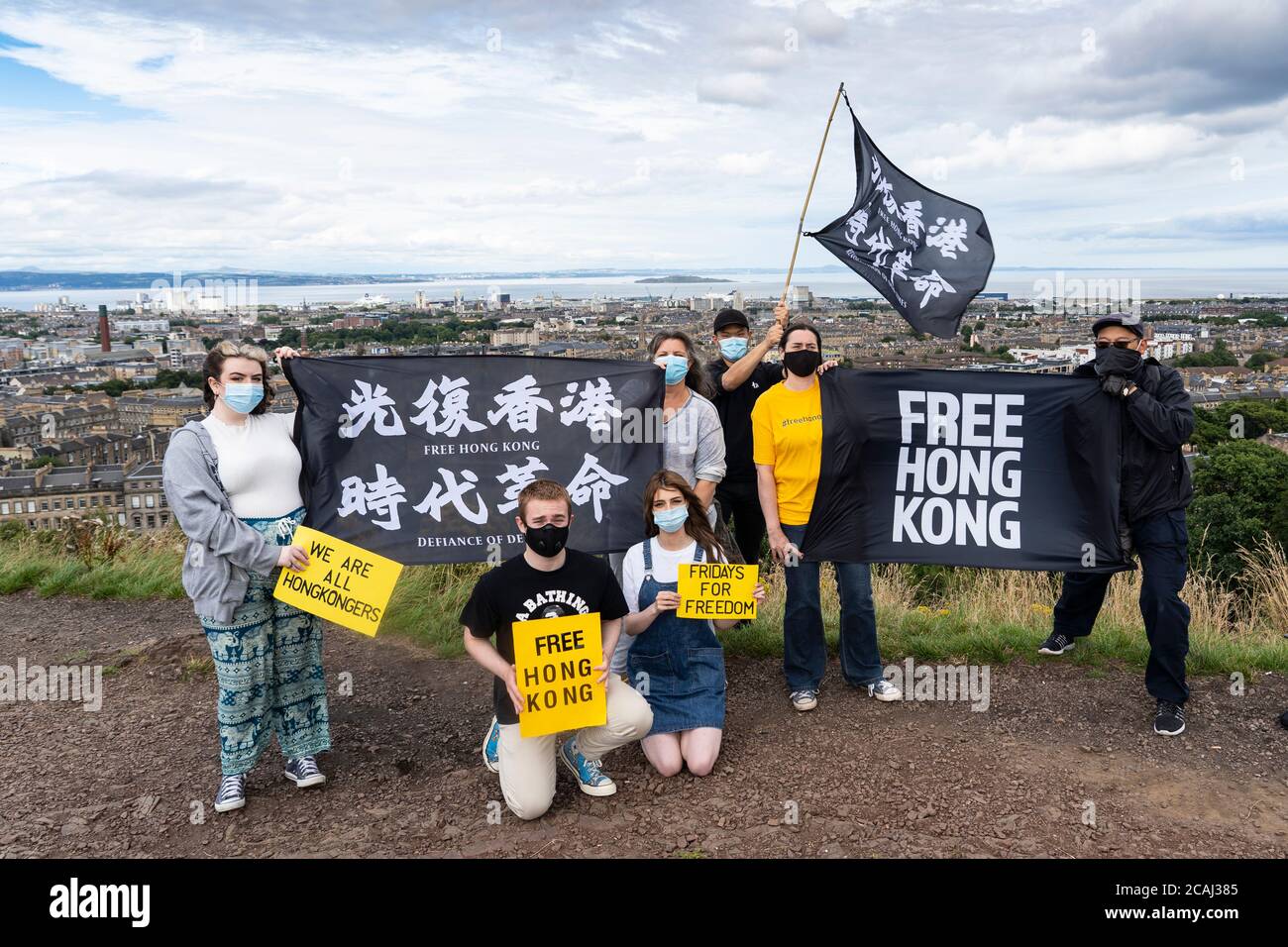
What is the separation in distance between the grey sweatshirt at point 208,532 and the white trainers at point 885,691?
11.9 feet

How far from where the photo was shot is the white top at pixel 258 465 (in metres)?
4.67

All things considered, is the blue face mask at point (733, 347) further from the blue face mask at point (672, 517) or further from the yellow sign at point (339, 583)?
the yellow sign at point (339, 583)

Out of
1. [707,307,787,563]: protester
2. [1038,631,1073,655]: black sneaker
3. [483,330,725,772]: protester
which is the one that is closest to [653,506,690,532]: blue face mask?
[483,330,725,772]: protester

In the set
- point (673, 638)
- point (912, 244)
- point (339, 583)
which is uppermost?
point (912, 244)

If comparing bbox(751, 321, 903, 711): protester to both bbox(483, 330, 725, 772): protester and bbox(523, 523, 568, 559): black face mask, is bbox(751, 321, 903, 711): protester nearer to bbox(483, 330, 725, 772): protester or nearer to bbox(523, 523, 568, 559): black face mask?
bbox(483, 330, 725, 772): protester

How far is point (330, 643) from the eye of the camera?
754cm

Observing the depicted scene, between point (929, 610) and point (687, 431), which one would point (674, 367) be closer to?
point (687, 431)

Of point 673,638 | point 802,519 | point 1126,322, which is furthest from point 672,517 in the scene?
point 1126,322

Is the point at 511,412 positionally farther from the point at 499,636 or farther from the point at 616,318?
the point at 616,318

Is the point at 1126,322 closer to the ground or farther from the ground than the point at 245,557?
farther from the ground

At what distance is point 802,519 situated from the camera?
578cm

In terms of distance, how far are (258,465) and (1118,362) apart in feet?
16.0
